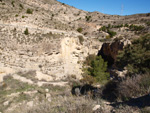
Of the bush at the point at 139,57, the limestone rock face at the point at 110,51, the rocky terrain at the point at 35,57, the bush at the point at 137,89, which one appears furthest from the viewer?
the limestone rock face at the point at 110,51

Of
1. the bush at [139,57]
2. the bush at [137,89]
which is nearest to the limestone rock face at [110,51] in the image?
the bush at [139,57]

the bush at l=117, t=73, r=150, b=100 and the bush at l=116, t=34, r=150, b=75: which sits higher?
the bush at l=116, t=34, r=150, b=75

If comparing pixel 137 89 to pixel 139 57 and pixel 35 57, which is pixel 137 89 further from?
pixel 35 57

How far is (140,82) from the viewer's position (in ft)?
16.8

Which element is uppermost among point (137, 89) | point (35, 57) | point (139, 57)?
point (139, 57)

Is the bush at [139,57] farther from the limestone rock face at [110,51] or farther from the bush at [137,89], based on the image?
the limestone rock face at [110,51]

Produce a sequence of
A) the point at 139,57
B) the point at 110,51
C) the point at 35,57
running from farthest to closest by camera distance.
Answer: the point at 110,51 < the point at 35,57 < the point at 139,57

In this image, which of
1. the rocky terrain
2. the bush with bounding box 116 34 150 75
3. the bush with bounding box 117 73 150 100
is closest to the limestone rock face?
the rocky terrain

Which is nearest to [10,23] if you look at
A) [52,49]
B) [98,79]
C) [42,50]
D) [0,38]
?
[0,38]

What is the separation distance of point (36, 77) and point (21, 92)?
3440mm

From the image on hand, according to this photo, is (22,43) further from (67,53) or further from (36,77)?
(67,53)

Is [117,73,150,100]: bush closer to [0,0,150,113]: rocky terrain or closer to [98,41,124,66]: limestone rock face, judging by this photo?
[0,0,150,113]: rocky terrain

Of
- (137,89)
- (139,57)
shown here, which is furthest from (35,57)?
(137,89)

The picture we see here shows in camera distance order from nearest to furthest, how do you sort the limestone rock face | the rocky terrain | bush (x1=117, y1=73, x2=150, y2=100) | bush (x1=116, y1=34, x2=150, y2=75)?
bush (x1=117, y1=73, x2=150, y2=100)
bush (x1=116, y1=34, x2=150, y2=75)
the rocky terrain
the limestone rock face
